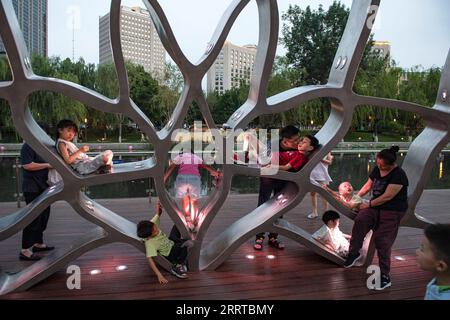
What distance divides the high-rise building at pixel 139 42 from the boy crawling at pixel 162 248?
85.8ft

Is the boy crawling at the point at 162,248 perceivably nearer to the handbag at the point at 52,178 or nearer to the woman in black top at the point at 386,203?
the handbag at the point at 52,178

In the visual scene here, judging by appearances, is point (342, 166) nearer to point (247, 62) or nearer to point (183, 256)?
point (183, 256)

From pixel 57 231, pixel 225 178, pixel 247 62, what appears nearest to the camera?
pixel 225 178

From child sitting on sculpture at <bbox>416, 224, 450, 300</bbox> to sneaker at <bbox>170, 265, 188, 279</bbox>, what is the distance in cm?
254

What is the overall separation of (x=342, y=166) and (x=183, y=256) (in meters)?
12.9

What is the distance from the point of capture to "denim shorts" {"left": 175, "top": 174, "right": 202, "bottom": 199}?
4383mm

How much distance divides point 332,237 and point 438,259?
108 inches

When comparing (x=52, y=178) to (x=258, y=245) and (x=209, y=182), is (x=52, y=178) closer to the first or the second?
(x=258, y=245)

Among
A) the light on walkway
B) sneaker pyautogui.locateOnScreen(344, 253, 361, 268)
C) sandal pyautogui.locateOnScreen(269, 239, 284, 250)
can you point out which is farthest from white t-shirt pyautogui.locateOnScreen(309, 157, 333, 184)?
the light on walkway

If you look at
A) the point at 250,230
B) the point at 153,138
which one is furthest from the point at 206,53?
the point at 250,230

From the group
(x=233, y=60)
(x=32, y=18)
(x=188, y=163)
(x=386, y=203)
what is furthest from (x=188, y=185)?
(x=233, y=60)

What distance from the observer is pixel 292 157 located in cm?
443
